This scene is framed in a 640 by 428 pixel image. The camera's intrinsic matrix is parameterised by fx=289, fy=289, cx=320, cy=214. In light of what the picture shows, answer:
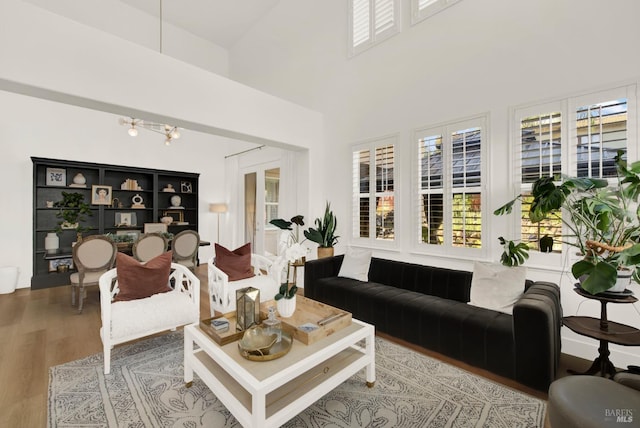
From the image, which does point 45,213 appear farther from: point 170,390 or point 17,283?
point 170,390

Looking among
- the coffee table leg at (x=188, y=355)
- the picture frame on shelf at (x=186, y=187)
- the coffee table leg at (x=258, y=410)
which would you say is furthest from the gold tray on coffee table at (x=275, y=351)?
the picture frame on shelf at (x=186, y=187)

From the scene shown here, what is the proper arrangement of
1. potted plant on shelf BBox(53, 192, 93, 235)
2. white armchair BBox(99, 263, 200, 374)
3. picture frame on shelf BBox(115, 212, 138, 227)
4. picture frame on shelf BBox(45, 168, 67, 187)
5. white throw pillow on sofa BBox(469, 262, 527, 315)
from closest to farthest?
white armchair BBox(99, 263, 200, 374) → white throw pillow on sofa BBox(469, 262, 527, 315) → potted plant on shelf BBox(53, 192, 93, 235) → picture frame on shelf BBox(45, 168, 67, 187) → picture frame on shelf BBox(115, 212, 138, 227)

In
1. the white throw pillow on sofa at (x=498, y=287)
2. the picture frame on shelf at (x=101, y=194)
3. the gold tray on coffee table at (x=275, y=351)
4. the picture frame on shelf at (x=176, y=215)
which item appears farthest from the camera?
the picture frame on shelf at (x=176, y=215)

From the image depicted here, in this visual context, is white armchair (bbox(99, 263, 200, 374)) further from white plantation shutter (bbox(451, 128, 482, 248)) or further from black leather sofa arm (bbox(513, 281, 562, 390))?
white plantation shutter (bbox(451, 128, 482, 248))

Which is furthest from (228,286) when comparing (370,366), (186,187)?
(186,187)

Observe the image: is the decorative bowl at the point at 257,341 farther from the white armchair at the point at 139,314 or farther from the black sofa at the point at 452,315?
the black sofa at the point at 452,315

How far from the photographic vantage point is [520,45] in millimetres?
2959

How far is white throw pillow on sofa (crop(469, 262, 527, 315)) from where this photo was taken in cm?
263

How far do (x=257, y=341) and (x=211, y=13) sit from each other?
7165 millimetres

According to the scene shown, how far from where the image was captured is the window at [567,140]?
2.49 metres

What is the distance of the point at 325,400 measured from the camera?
2.00 m

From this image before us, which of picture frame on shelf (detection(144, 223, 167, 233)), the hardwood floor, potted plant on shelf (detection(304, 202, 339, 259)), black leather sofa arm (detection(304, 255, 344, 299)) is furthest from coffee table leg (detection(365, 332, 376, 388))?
picture frame on shelf (detection(144, 223, 167, 233))

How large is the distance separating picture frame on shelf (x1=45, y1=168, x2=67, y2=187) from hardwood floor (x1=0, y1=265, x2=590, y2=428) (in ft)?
6.32

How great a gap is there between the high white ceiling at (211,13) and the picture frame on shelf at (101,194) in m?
3.91
